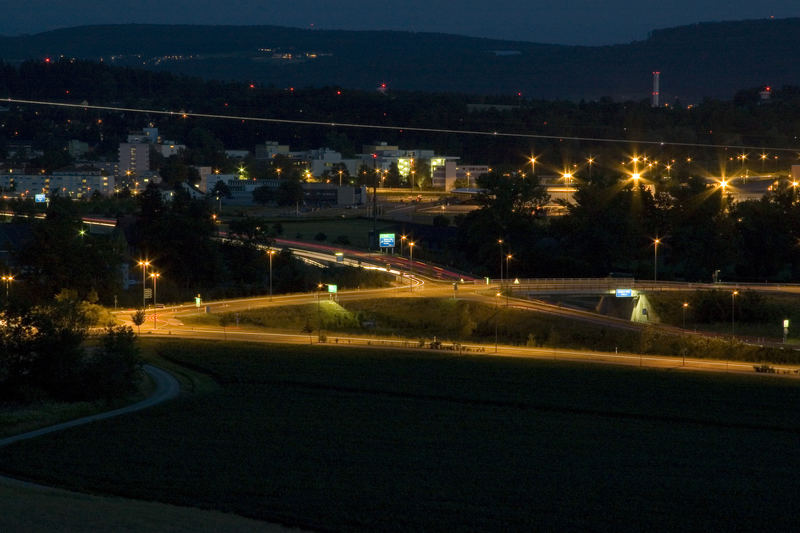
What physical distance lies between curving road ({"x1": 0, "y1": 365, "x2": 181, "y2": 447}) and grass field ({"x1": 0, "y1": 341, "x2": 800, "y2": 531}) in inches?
27.7

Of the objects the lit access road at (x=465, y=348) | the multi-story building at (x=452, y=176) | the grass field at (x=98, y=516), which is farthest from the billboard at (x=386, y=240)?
the multi-story building at (x=452, y=176)

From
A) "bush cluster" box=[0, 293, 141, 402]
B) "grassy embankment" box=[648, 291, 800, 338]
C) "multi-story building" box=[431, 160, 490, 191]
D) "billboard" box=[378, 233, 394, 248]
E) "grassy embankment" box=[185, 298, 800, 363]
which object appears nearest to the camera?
"bush cluster" box=[0, 293, 141, 402]

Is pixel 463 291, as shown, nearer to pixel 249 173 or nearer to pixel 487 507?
pixel 487 507

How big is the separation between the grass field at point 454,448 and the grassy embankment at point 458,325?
5.27 m

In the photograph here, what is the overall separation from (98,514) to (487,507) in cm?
508

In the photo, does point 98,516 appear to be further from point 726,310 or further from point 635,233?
point 635,233

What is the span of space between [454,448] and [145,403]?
7.66 meters

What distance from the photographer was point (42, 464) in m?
17.0

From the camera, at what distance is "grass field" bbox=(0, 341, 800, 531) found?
1468 centimetres

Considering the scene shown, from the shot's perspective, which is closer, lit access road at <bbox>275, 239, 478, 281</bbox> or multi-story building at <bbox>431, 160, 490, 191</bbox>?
lit access road at <bbox>275, 239, 478, 281</bbox>

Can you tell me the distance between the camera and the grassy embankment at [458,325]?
1252 inches

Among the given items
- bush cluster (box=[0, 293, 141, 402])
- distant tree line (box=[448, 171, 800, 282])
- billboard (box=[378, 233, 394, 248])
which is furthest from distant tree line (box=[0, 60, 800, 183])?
bush cluster (box=[0, 293, 141, 402])

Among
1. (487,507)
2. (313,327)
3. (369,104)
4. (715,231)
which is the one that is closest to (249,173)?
(369,104)

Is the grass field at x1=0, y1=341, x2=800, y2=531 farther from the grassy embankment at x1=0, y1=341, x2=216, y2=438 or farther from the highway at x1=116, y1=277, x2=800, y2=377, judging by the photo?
the highway at x1=116, y1=277, x2=800, y2=377
